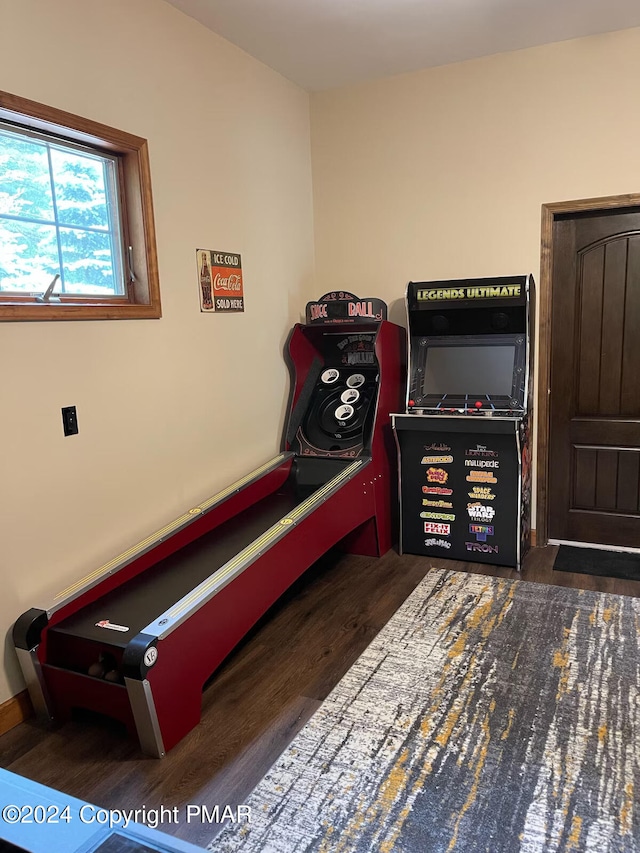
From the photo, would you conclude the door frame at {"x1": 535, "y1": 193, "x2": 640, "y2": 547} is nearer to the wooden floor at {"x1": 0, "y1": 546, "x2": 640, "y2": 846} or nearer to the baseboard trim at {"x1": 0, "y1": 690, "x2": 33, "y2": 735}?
the wooden floor at {"x1": 0, "y1": 546, "x2": 640, "y2": 846}

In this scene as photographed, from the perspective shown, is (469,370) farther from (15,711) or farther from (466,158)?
(15,711)

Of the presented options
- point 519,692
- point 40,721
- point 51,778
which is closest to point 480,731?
point 519,692

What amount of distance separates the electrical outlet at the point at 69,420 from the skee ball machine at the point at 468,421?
5.99ft

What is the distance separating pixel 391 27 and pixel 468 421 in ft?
7.10

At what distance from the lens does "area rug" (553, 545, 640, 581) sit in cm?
356

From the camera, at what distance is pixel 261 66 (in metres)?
3.74

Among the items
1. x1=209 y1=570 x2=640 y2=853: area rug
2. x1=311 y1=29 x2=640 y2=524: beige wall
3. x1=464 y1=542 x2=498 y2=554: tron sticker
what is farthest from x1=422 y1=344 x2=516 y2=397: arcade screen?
x1=209 y1=570 x2=640 y2=853: area rug

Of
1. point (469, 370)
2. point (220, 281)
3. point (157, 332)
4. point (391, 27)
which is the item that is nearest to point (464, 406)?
point (469, 370)

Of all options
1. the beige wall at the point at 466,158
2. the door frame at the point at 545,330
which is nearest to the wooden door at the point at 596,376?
the door frame at the point at 545,330

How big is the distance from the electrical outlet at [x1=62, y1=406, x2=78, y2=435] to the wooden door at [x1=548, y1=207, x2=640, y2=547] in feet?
9.20

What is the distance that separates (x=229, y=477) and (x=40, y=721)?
5.17 ft

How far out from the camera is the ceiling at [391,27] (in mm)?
3078

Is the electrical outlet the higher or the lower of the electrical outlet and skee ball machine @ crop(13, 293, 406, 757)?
the higher

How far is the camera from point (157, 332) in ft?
9.93
